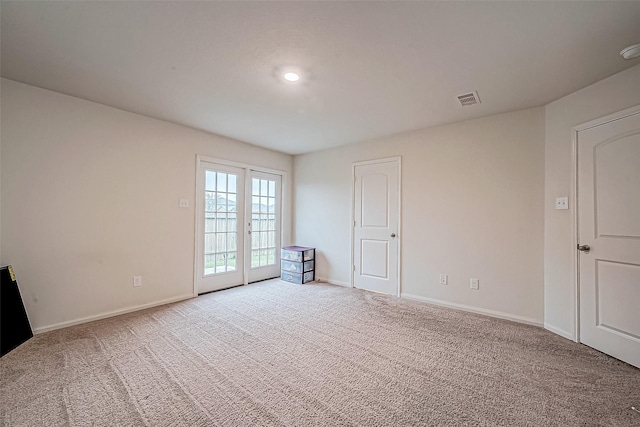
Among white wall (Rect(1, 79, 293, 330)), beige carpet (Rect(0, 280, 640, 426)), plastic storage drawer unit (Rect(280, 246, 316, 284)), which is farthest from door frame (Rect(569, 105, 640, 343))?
white wall (Rect(1, 79, 293, 330))

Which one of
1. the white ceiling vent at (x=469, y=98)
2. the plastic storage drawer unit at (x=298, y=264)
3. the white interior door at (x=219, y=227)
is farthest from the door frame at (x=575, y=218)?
the white interior door at (x=219, y=227)

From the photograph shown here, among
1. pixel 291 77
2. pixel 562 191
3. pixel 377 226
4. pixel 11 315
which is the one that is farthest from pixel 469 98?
pixel 11 315

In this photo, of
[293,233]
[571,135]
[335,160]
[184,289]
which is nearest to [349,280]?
[293,233]

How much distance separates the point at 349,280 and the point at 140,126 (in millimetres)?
3668

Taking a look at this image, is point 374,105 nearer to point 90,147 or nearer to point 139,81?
point 139,81

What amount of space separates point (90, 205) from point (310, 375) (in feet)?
9.52

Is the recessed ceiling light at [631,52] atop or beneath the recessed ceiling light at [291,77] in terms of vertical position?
beneath

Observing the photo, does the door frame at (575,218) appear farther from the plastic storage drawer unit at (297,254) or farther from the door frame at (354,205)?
the plastic storage drawer unit at (297,254)

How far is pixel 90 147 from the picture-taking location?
117 inches

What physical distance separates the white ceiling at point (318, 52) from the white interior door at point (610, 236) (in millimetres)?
592

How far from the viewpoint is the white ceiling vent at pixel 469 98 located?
272cm

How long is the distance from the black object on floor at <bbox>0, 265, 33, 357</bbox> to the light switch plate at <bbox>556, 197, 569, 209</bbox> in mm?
Result: 5216

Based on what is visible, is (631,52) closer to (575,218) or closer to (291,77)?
(575,218)

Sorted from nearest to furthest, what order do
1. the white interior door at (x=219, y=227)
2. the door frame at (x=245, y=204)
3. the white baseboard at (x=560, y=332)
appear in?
the white baseboard at (x=560, y=332) → the door frame at (x=245, y=204) → the white interior door at (x=219, y=227)
